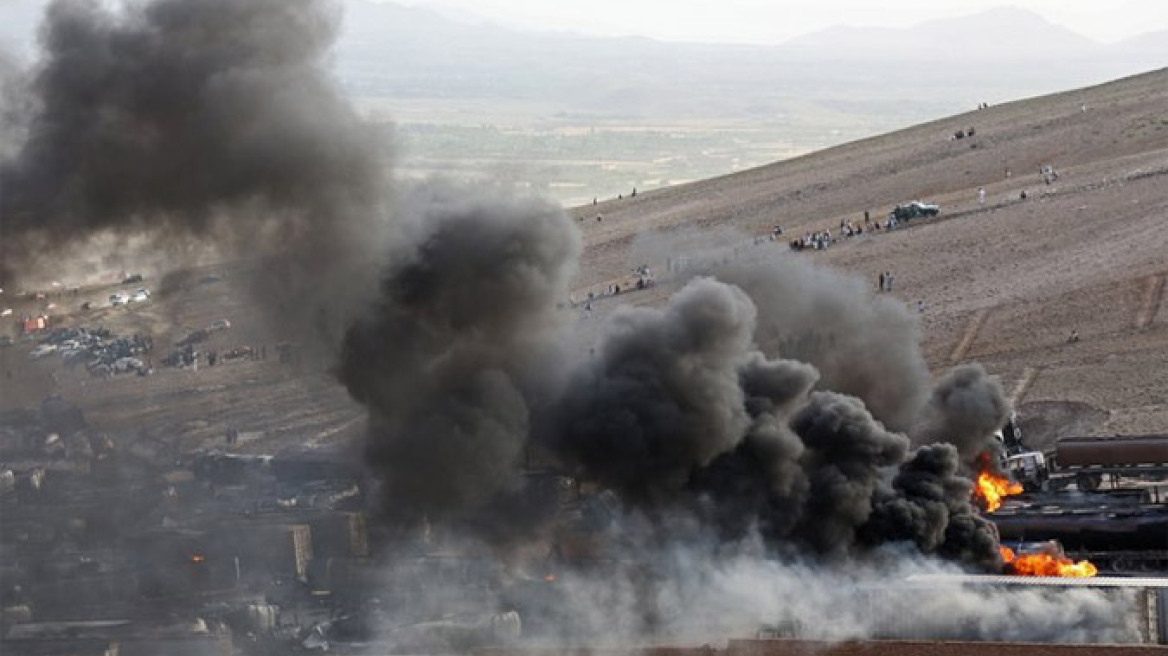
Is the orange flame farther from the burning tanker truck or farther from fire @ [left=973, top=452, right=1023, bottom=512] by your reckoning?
the burning tanker truck

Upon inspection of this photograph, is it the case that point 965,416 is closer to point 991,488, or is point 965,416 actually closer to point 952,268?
point 991,488

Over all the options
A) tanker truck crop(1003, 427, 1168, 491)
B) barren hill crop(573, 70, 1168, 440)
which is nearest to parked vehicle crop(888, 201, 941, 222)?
barren hill crop(573, 70, 1168, 440)

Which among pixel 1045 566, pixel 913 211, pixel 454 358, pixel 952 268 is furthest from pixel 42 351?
pixel 913 211

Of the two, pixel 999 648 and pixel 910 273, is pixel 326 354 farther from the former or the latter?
pixel 910 273

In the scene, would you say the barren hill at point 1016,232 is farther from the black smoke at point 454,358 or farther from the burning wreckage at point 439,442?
the black smoke at point 454,358

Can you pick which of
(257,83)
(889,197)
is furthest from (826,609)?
(889,197)

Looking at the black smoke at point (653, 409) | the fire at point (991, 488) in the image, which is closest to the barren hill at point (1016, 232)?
the fire at point (991, 488)
